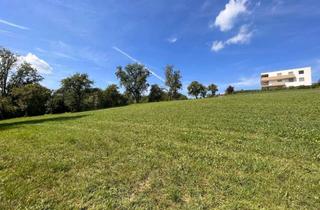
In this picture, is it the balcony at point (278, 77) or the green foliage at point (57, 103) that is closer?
the green foliage at point (57, 103)

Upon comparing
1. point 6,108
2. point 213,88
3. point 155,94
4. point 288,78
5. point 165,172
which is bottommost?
point 165,172

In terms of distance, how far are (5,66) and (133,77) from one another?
3478 cm

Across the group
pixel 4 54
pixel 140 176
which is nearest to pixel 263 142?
pixel 140 176

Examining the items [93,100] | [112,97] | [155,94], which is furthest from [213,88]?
[93,100]

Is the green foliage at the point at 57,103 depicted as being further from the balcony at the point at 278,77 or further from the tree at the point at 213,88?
the balcony at the point at 278,77

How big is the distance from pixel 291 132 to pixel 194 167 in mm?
5377

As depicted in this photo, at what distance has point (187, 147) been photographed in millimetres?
7586

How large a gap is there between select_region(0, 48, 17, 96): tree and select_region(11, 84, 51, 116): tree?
10.5 ft

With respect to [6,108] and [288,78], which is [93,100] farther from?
[288,78]

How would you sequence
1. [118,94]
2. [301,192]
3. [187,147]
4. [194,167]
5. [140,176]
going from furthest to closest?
[118,94] < [187,147] < [194,167] < [140,176] < [301,192]

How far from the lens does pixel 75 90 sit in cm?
6219

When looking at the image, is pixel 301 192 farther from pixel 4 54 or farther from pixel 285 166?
pixel 4 54

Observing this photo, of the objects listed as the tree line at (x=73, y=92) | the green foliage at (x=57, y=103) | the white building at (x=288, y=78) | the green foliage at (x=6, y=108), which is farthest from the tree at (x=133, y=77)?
the white building at (x=288, y=78)

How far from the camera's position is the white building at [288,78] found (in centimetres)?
7844
